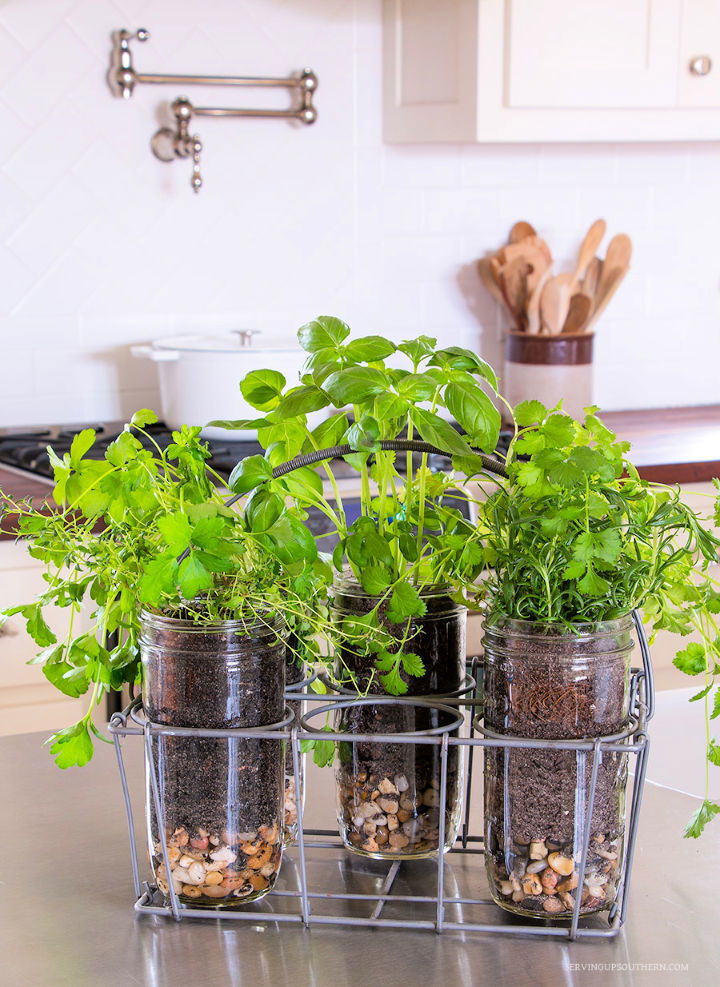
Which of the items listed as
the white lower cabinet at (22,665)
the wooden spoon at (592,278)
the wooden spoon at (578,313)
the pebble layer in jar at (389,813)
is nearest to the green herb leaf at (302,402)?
the pebble layer in jar at (389,813)

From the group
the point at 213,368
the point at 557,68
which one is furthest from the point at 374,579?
the point at 557,68

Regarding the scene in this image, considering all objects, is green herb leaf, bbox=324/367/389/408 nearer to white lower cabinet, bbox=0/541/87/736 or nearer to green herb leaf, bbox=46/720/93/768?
green herb leaf, bbox=46/720/93/768

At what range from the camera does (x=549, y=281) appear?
8.54 ft

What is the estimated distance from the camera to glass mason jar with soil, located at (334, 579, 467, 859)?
0.70m

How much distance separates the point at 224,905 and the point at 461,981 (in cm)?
15

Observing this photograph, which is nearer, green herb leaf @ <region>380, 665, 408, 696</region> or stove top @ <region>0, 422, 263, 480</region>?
green herb leaf @ <region>380, 665, 408, 696</region>

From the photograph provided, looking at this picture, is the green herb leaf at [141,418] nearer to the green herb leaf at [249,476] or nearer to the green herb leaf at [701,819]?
the green herb leaf at [249,476]

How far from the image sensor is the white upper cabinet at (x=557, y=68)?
231cm

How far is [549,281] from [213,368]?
2.75ft

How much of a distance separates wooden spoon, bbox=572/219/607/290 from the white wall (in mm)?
95

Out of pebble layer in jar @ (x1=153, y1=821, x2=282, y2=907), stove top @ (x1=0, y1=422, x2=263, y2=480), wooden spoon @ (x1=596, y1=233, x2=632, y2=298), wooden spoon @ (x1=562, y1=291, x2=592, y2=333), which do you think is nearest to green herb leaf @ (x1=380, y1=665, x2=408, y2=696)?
pebble layer in jar @ (x1=153, y1=821, x2=282, y2=907)

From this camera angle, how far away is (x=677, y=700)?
3.86 feet

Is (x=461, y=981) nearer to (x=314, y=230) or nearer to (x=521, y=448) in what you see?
(x=521, y=448)

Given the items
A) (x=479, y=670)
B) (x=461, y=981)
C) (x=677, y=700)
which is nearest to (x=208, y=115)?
(x=677, y=700)
